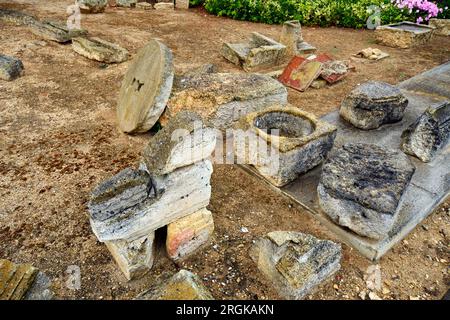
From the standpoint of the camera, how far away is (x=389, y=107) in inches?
199

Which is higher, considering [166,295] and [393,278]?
[166,295]

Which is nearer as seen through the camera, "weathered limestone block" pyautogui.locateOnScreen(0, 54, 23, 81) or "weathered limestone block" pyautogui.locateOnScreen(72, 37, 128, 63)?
"weathered limestone block" pyautogui.locateOnScreen(0, 54, 23, 81)

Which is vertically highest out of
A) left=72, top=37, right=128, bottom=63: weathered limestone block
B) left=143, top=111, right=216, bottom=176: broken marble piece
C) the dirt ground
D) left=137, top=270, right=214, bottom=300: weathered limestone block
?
left=143, top=111, right=216, bottom=176: broken marble piece

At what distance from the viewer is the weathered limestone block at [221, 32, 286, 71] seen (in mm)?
7262

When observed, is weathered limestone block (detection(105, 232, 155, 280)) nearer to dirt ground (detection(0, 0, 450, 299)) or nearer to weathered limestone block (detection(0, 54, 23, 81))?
dirt ground (detection(0, 0, 450, 299))

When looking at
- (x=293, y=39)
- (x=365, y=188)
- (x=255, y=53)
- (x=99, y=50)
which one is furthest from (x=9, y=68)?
(x=365, y=188)

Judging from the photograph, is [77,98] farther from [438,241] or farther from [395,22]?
[395,22]

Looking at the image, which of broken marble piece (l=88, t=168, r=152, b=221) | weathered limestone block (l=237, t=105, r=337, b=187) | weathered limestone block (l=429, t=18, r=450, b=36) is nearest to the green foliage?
weathered limestone block (l=429, t=18, r=450, b=36)

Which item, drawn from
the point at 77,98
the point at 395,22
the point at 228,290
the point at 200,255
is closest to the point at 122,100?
the point at 77,98

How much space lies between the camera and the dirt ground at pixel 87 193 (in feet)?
10.2

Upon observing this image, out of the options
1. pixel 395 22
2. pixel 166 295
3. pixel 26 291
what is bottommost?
pixel 26 291

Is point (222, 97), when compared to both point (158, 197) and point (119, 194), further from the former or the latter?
point (119, 194)

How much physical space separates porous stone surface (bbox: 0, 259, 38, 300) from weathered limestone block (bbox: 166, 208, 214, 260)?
3.54 ft

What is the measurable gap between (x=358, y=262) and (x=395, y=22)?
894cm
